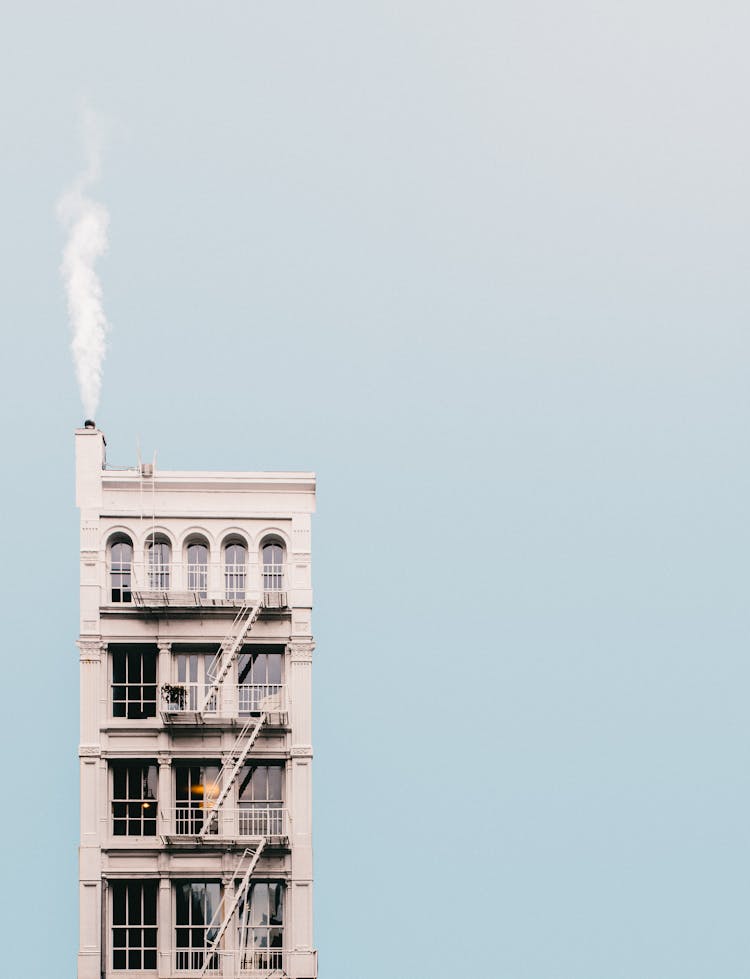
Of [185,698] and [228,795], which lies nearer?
[228,795]

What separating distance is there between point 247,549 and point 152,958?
13800 millimetres

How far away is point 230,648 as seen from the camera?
48.2 meters

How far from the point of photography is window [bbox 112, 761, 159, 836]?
47.7m

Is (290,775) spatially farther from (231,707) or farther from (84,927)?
(84,927)

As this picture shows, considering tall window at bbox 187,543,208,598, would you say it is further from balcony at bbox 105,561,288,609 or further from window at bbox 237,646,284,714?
window at bbox 237,646,284,714

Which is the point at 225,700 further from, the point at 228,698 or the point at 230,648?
the point at 230,648

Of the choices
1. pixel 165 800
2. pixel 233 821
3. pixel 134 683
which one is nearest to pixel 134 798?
pixel 165 800

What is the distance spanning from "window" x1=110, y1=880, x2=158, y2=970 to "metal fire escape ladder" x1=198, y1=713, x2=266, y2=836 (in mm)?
2947

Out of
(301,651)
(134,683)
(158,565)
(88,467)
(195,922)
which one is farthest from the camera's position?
(88,467)

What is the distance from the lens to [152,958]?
4700 centimetres

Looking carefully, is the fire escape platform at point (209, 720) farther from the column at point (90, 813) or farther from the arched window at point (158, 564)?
the arched window at point (158, 564)

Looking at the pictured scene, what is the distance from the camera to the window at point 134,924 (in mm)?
47031

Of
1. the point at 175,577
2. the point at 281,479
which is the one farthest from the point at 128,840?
the point at 281,479

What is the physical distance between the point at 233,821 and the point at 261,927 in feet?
11.7
